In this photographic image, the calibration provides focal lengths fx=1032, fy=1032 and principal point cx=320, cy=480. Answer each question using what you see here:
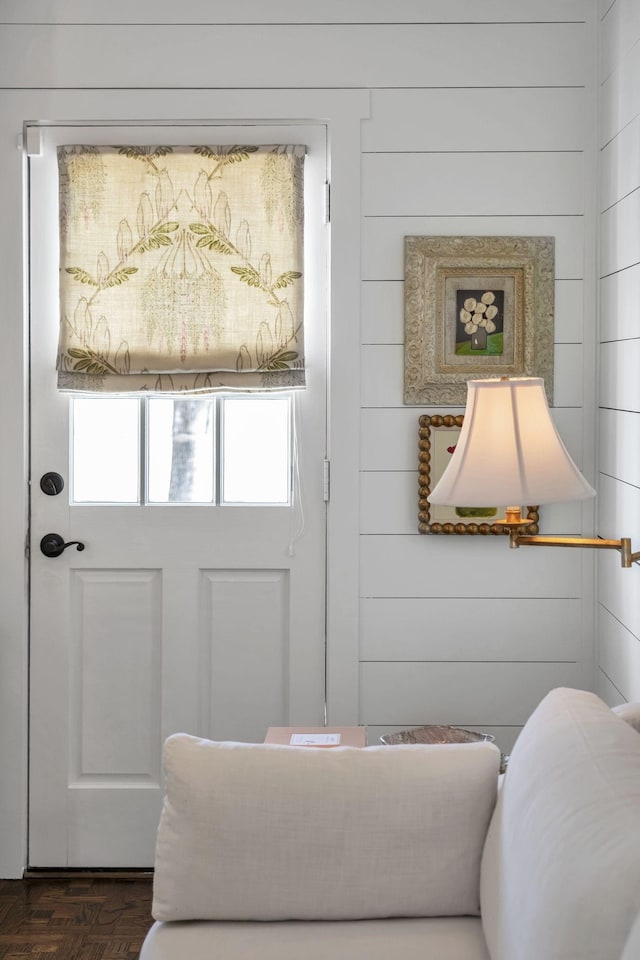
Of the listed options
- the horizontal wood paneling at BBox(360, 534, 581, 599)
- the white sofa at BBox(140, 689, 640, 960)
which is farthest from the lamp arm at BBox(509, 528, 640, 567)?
the horizontal wood paneling at BBox(360, 534, 581, 599)

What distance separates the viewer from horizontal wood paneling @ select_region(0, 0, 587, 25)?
2.82 metres

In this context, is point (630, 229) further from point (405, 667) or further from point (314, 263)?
point (405, 667)

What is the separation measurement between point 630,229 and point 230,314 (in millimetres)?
1077

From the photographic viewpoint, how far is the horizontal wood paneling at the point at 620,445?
2.48m

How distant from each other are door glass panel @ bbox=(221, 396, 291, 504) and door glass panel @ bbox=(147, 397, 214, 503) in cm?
6

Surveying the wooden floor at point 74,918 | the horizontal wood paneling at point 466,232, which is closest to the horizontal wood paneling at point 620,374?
the horizontal wood paneling at point 466,232

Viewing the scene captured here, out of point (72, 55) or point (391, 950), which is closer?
point (391, 950)

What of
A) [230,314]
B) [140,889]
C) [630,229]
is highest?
[630,229]

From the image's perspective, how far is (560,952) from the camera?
50.8 inches

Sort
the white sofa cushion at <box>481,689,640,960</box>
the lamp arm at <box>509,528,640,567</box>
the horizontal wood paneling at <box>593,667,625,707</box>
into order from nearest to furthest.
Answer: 1. the white sofa cushion at <box>481,689,640,960</box>
2. the lamp arm at <box>509,528,640,567</box>
3. the horizontal wood paneling at <box>593,667,625,707</box>

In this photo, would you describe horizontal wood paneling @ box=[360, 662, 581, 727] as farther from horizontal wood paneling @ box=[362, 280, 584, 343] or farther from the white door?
horizontal wood paneling @ box=[362, 280, 584, 343]

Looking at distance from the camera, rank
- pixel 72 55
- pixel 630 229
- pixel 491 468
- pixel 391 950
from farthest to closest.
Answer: pixel 72 55, pixel 630 229, pixel 491 468, pixel 391 950

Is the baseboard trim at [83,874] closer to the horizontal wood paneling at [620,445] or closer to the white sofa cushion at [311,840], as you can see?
the white sofa cushion at [311,840]

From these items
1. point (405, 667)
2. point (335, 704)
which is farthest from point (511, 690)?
point (335, 704)
